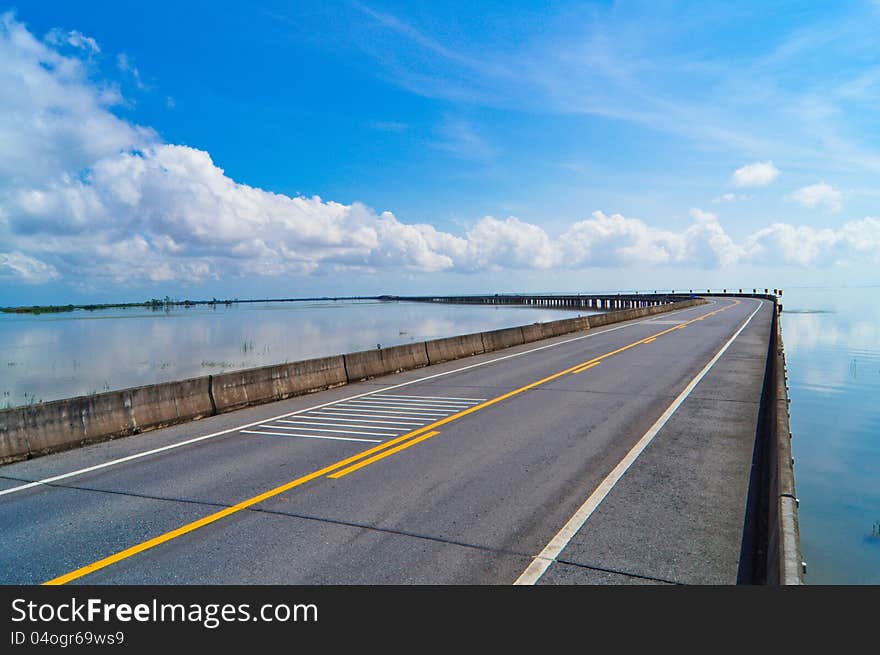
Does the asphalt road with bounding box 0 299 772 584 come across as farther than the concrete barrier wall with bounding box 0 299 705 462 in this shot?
No

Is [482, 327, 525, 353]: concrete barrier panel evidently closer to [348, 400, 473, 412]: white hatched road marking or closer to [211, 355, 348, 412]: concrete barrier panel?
[211, 355, 348, 412]: concrete barrier panel

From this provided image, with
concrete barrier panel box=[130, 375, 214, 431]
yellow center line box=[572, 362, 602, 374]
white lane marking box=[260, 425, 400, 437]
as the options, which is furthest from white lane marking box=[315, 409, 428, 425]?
yellow center line box=[572, 362, 602, 374]

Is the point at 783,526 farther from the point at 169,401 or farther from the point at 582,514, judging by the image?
the point at 169,401

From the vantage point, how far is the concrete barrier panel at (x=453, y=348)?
2106 centimetres

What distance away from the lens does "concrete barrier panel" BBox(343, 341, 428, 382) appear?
56.0ft

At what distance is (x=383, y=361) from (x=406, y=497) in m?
11.7

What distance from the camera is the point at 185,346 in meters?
47.8

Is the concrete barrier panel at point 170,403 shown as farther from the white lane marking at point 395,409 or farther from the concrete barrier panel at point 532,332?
the concrete barrier panel at point 532,332

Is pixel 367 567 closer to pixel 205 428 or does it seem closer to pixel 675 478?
pixel 675 478

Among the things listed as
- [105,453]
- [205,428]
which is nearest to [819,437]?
[205,428]

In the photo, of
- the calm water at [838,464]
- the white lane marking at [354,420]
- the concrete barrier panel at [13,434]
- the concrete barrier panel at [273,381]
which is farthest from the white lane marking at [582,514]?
the concrete barrier panel at [273,381]

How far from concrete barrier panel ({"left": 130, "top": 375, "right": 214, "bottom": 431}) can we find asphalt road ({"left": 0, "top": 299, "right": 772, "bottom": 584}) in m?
0.35
